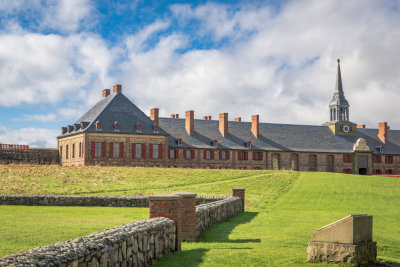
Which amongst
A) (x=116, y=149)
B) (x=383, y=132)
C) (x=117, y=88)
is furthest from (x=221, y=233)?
(x=383, y=132)

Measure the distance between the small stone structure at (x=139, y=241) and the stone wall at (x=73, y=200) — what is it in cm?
1049

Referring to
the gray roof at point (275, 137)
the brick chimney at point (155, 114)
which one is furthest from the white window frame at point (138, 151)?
the brick chimney at point (155, 114)

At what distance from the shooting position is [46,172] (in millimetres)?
39406

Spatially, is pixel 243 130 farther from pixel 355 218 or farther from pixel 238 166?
pixel 355 218

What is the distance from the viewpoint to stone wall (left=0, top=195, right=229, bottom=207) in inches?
1070

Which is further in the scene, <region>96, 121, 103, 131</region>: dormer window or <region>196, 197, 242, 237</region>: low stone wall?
<region>96, 121, 103, 131</region>: dormer window

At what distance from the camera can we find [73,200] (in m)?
27.5

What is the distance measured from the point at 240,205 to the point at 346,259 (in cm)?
1479

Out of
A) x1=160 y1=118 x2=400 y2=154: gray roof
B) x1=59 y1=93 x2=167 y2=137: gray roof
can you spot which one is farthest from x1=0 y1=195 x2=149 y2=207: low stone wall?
x1=160 y1=118 x2=400 y2=154: gray roof

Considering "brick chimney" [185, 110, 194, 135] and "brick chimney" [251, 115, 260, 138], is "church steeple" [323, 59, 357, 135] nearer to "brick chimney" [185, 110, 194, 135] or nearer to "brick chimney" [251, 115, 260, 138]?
"brick chimney" [251, 115, 260, 138]

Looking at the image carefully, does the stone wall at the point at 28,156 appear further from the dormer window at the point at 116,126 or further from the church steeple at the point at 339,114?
the church steeple at the point at 339,114

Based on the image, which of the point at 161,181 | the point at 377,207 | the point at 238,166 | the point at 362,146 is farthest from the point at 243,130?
the point at 377,207

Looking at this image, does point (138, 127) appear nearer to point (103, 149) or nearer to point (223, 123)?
point (103, 149)

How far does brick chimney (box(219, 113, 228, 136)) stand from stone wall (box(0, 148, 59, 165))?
2229cm
